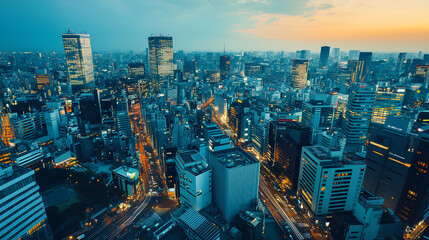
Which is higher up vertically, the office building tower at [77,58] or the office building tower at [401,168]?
the office building tower at [77,58]

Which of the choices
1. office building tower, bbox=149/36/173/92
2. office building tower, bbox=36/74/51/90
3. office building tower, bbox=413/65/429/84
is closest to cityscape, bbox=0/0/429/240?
office building tower, bbox=36/74/51/90

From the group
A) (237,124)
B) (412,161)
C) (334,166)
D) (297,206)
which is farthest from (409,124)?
(237,124)

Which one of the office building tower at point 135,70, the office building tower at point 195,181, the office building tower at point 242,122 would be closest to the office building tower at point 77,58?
the office building tower at point 135,70

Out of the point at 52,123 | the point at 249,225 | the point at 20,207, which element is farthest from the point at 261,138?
the point at 52,123

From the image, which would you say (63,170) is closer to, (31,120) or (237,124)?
(31,120)

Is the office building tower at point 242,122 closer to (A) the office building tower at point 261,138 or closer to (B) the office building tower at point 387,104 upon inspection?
(A) the office building tower at point 261,138

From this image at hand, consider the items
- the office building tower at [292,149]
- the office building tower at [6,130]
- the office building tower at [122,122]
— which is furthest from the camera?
the office building tower at [122,122]
